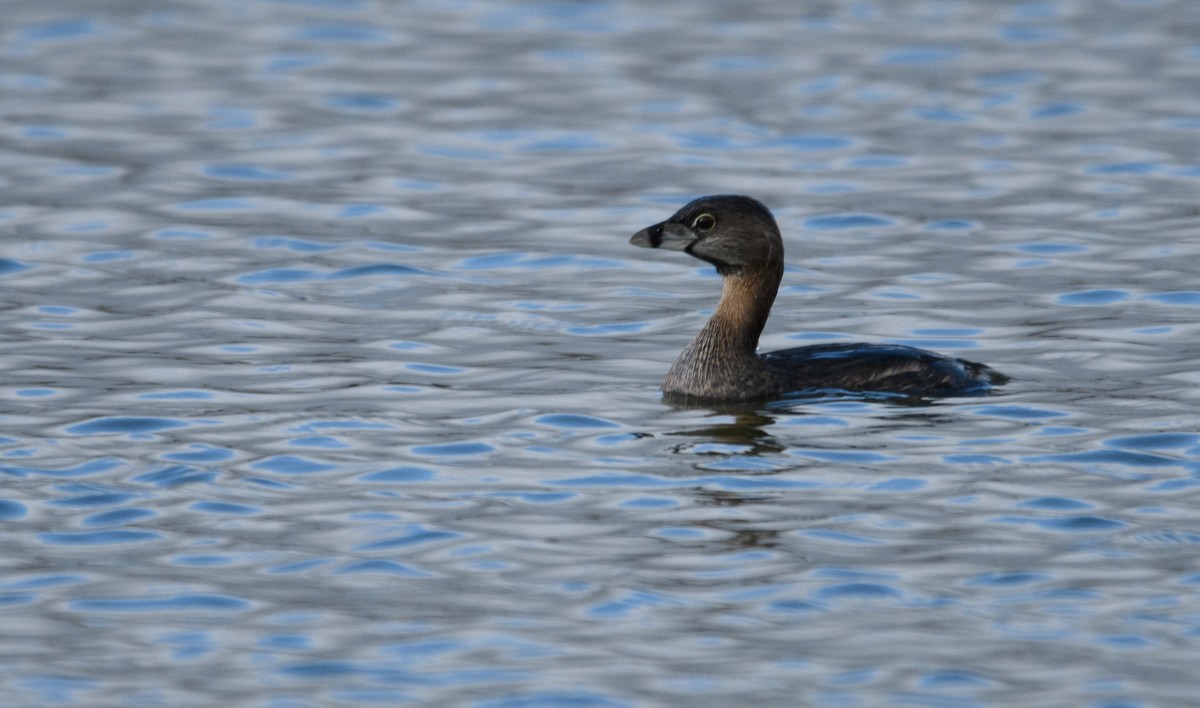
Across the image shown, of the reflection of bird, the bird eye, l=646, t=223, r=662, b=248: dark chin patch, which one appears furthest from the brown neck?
l=646, t=223, r=662, b=248: dark chin patch

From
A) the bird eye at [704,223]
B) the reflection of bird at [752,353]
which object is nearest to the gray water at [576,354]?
the reflection of bird at [752,353]

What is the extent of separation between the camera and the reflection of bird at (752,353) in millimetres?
11656

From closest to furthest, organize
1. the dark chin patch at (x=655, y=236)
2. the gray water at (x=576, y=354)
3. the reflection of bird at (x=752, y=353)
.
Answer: the gray water at (x=576, y=354)
the reflection of bird at (x=752, y=353)
the dark chin patch at (x=655, y=236)

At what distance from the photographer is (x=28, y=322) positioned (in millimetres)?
13758

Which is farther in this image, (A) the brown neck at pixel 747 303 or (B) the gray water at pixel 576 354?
(A) the brown neck at pixel 747 303

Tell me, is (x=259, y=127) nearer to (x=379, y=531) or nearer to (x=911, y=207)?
(x=911, y=207)

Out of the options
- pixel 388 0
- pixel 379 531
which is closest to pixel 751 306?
pixel 379 531

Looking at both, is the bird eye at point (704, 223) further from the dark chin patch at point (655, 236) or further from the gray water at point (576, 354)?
the gray water at point (576, 354)

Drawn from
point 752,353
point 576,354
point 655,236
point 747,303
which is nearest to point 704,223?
point 655,236

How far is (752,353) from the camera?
12.1 metres

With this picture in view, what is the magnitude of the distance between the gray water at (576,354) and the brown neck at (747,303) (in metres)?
0.55

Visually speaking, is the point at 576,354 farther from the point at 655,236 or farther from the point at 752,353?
the point at 752,353

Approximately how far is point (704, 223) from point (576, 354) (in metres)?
1.27

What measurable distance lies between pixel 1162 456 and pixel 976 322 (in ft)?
10.9
